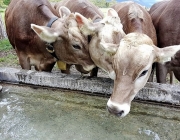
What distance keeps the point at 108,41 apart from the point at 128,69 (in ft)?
2.42

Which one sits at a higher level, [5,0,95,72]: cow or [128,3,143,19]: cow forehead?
[128,3,143,19]: cow forehead

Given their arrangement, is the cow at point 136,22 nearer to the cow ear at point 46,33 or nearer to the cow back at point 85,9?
the cow back at point 85,9

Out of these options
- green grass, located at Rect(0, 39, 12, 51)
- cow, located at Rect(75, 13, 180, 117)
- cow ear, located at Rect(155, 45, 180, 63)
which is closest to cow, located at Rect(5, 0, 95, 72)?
cow, located at Rect(75, 13, 180, 117)

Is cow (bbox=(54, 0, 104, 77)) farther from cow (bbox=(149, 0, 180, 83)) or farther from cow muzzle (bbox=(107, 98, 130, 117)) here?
cow muzzle (bbox=(107, 98, 130, 117))

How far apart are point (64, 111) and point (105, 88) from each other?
580 millimetres

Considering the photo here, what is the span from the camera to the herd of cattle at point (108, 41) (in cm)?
270

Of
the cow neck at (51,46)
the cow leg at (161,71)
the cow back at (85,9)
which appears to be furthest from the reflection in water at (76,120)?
the cow back at (85,9)

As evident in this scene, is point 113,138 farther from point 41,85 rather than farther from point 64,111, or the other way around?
point 41,85

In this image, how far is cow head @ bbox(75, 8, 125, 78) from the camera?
3328 mm

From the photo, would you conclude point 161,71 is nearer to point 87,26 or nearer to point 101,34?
point 101,34

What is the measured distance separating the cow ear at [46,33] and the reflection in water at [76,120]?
0.76 meters

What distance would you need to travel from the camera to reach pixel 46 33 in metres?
3.69

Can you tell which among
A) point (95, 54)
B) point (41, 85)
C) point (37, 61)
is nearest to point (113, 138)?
point (95, 54)

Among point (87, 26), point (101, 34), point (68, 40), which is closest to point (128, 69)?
point (101, 34)
